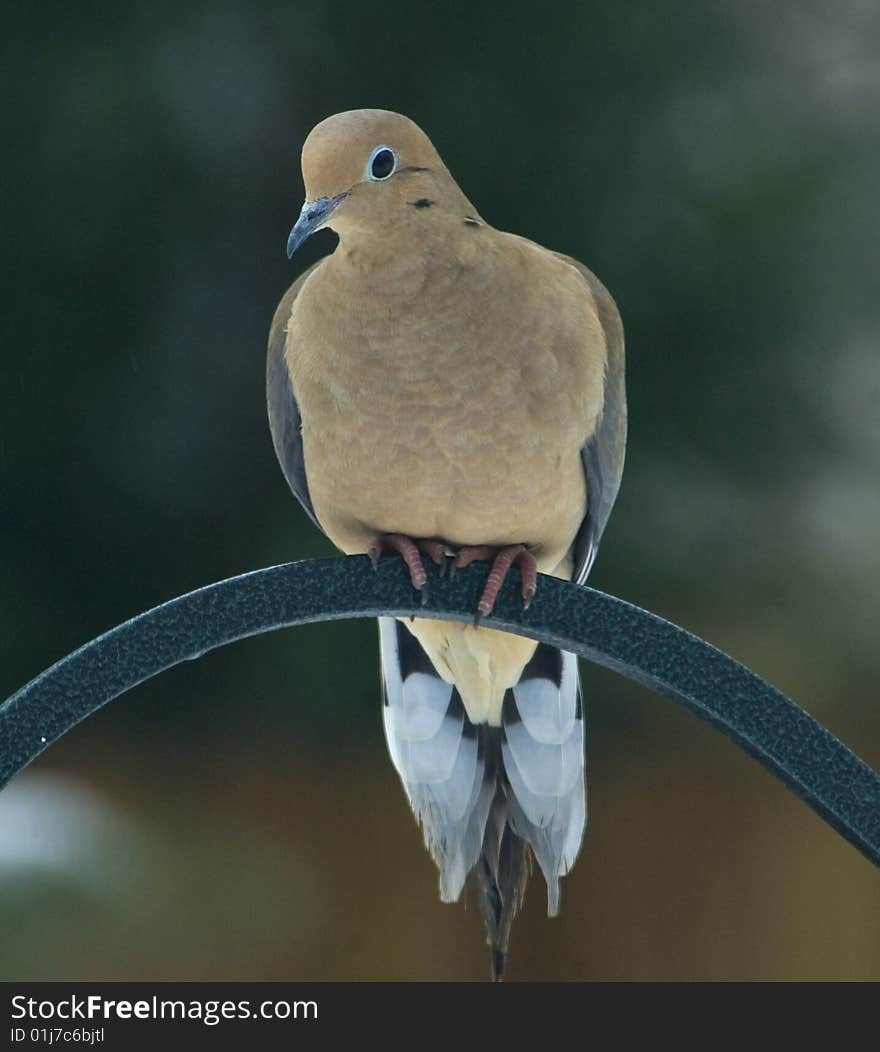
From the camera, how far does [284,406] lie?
4.56ft

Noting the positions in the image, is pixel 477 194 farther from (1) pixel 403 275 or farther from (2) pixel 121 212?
(1) pixel 403 275

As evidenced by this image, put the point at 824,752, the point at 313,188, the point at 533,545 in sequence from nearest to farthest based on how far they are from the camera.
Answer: the point at 824,752 < the point at 313,188 < the point at 533,545

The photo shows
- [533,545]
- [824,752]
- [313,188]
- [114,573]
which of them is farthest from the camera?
[114,573]

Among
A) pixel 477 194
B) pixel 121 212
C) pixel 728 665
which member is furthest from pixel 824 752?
pixel 121 212

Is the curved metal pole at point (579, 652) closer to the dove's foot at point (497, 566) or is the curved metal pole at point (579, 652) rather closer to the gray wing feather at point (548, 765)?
the dove's foot at point (497, 566)

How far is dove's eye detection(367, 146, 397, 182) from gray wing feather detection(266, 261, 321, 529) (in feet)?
0.51

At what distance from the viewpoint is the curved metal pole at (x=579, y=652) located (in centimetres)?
88

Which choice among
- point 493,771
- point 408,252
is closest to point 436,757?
point 493,771

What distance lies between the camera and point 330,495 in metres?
1.32

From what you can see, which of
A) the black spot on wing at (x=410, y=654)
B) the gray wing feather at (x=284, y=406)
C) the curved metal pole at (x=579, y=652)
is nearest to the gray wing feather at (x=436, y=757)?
the black spot on wing at (x=410, y=654)

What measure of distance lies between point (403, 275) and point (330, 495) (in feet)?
0.66

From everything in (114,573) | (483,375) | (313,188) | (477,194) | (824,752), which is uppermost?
(477,194)

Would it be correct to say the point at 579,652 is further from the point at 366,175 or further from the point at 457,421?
the point at 366,175

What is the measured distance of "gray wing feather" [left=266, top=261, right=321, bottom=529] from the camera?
1384 mm
